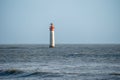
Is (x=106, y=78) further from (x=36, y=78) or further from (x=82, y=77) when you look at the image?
(x=36, y=78)

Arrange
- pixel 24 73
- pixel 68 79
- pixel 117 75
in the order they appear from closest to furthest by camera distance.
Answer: pixel 68 79 → pixel 117 75 → pixel 24 73

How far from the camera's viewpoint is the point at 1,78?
93.8 feet

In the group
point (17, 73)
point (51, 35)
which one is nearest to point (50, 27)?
point (51, 35)

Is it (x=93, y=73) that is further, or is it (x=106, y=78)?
(x=93, y=73)

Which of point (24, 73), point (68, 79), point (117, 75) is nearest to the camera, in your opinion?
point (68, 79)

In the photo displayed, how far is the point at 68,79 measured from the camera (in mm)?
27266

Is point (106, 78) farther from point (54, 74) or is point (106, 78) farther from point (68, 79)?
point (54, 74)

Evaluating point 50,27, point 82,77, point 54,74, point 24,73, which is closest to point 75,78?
point 82,77

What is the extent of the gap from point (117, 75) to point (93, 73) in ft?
7.75

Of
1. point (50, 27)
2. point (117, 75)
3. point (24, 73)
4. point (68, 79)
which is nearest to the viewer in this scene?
point (68, 79)

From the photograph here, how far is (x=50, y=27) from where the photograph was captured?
95812mm

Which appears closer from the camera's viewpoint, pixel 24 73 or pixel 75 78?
pixel 75 78

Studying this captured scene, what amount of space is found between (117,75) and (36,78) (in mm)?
6904

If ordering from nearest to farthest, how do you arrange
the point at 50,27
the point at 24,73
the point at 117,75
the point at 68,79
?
the point at 68,79 → the point at 117,75 → the point at 24,73 → the point at 50,27
